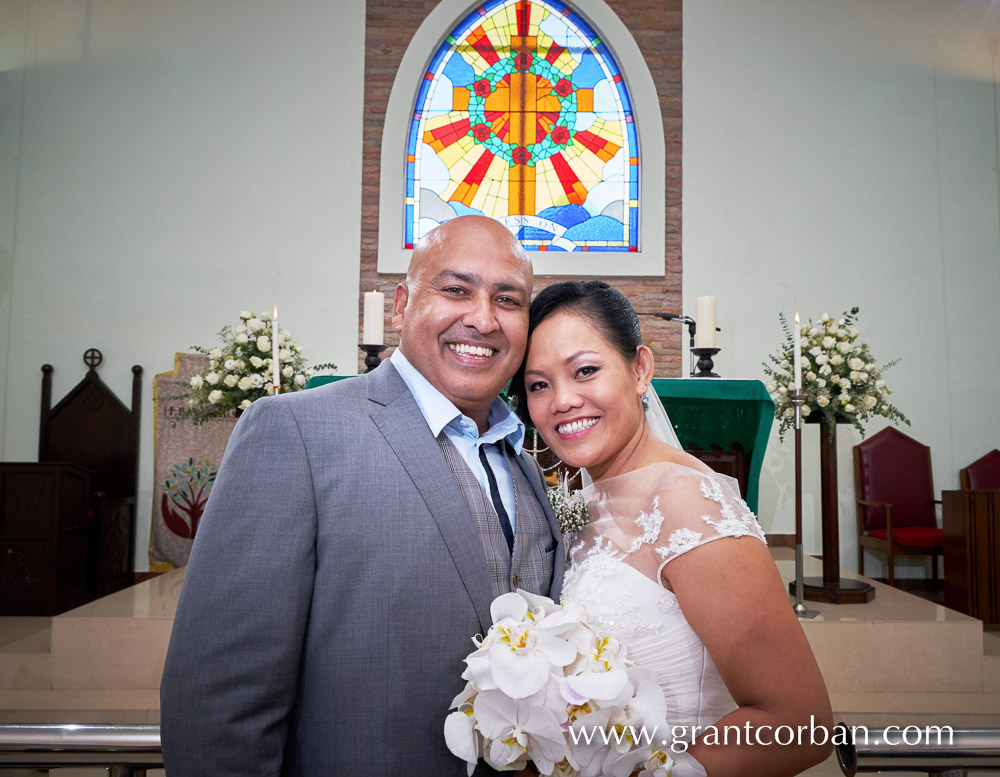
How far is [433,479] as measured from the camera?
Result: 1.48m

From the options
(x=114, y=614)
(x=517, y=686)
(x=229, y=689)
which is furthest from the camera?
(x=114, y=614)

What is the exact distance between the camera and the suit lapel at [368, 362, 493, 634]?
141cm

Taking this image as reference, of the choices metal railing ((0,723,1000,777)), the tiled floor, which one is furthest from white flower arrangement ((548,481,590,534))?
the tiled floor

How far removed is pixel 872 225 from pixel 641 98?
273cm

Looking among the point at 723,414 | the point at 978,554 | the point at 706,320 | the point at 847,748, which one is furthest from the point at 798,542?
the point at 847,748

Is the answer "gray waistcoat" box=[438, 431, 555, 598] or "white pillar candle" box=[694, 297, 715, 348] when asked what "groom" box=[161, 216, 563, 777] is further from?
"white pillar candle" box=[694, 297, 715, 348]

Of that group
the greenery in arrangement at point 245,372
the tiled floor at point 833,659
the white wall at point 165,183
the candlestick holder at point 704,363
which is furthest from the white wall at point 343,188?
the tiled floor at point 833,659

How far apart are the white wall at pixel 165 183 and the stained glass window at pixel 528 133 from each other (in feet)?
2.69

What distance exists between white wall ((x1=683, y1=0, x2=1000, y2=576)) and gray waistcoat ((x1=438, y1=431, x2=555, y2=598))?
5.81 meters

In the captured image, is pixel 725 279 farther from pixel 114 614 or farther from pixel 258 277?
pixel 114 614

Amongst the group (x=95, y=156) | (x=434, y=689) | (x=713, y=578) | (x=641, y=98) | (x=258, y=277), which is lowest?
(x=434, y=689)

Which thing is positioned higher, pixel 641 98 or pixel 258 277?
pixel 641 98

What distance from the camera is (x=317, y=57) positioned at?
7414 millimetres

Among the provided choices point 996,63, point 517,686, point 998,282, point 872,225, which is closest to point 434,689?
point 517,686
